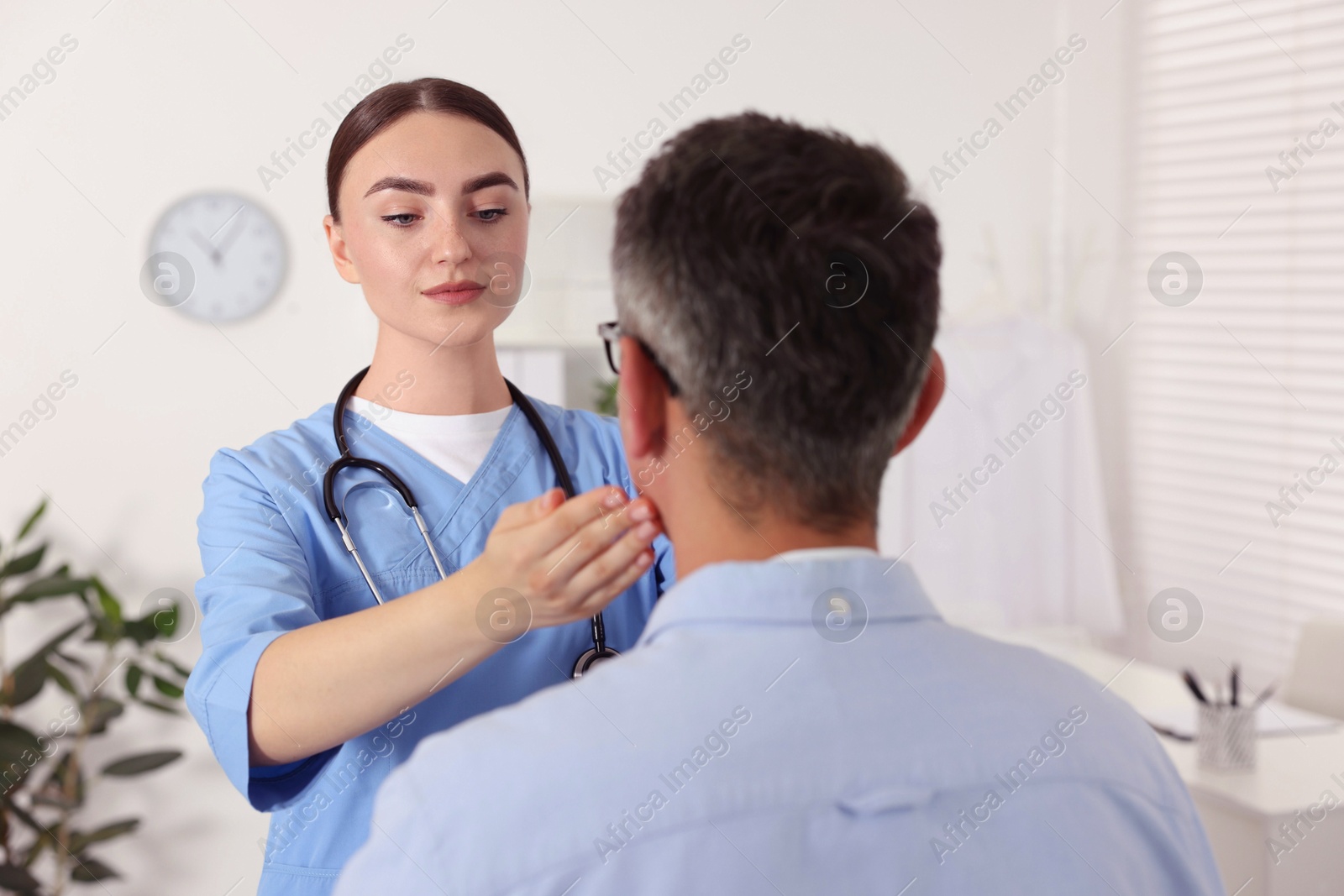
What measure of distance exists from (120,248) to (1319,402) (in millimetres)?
3087

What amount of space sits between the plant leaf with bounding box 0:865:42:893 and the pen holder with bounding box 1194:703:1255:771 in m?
2.39

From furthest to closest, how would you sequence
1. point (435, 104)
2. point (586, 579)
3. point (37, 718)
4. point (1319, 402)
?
point (1319, 402), point (37, 718), point (435, 104), point (586, 579)

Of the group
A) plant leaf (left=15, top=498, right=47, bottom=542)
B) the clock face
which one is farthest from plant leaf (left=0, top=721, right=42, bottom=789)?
the clock face

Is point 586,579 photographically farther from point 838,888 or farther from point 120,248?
point 120,248

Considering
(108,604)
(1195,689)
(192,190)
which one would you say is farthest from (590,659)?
(192,190)

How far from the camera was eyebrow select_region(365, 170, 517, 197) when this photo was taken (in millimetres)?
1074

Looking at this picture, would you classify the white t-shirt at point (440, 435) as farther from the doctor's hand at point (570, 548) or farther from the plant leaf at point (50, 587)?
the plant leaf at point (50, 587)

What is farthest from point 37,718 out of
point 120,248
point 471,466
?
point 471,466

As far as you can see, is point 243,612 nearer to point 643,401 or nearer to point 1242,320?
point 643,401

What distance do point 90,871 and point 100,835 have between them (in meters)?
0.12

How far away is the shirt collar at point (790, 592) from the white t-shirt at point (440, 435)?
51 centimetres

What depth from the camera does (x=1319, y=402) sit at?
295 centimetres

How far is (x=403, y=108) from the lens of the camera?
109 centimetres

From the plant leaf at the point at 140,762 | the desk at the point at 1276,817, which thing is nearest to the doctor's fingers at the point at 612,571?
the desk at the point at 1276,817
